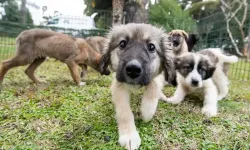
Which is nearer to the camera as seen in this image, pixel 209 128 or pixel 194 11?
pixel 209 128

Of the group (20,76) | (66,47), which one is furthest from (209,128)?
(20,76)

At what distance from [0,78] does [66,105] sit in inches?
82.0

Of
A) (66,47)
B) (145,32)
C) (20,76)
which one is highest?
(145,32)

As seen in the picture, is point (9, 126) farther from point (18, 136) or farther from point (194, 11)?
point (194, 11)

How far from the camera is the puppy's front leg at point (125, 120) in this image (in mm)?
2400

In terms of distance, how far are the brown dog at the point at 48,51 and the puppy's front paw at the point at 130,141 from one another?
276 centimetres

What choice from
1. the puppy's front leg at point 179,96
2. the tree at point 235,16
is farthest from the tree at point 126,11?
the puppy's front leg at point 179,96

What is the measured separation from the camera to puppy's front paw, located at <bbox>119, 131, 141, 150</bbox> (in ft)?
7.76

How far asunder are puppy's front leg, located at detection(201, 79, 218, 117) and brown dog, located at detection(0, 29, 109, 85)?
7.53ft

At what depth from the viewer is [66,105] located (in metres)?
3.42

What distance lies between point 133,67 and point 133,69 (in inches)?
0.9

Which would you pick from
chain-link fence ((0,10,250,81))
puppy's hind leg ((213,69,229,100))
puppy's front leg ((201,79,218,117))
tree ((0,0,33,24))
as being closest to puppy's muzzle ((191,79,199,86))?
puppy's front leg ((201,79,218,117))

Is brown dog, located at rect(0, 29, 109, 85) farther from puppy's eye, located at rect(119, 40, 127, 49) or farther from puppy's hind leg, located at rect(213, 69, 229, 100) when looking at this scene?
puppy's hind leg, located at rect(213, 69, 229, 100)

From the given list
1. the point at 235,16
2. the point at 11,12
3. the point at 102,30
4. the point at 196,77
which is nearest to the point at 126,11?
the point at 102,30
